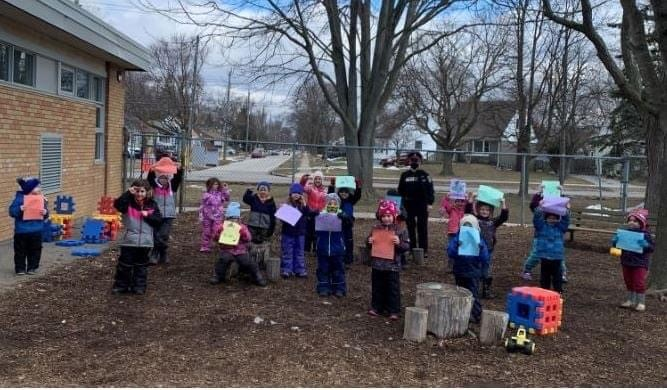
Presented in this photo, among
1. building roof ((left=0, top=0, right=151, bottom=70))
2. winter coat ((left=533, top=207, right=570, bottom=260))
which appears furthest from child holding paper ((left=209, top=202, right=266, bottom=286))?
building roof ((left=0, top=0, right=151, bottom=70))

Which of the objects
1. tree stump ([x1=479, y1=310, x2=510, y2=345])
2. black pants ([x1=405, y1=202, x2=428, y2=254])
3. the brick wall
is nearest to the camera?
tree stump ([x1=479, y1=310, x2=510, y2=345])

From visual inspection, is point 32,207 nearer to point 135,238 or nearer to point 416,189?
point 135,238

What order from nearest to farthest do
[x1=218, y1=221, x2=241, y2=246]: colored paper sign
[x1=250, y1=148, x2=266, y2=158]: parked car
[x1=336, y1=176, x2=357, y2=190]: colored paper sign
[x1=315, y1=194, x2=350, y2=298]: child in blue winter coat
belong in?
[x1=315, y1=194, x2=350, y2=298]: child in blue winter coat → [x1=218, y1=221, x2=241, y2=246]: colored paper sign → [x1=336, y1=176, x2=357, y2=190]: colored paper sign → [x1=250, y1=148, x2=266, y2=158]: parked car

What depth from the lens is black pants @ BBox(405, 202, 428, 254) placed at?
10.1 meters

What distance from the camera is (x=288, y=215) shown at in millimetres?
8039

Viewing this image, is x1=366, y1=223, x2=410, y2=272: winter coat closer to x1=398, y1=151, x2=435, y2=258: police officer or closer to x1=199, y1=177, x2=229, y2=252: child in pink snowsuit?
x1=398, y1=151, x2=435, y2=258: police officer

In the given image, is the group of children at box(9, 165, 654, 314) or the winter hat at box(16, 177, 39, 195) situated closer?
the group of children at box(9, 165, 654, 314)

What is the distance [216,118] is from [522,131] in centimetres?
4811

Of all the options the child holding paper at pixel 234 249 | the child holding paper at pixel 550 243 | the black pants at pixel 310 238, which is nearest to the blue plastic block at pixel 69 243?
the child holding paper at pixel 234 249

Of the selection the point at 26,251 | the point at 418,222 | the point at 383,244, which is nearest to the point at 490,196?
the point at 383,244

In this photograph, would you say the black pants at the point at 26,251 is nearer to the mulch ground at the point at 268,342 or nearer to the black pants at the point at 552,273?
the mulch ground at the point at 268,342

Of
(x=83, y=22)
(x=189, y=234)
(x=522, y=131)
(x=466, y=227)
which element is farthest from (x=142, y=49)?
(x=522, y=131)

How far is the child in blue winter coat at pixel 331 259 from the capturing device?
7.21 metres

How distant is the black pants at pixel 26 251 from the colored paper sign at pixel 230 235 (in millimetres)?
2414
